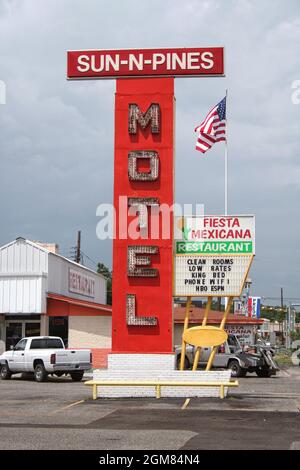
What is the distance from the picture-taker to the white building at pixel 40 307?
1506 inches

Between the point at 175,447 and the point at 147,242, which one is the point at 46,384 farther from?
the point at 175,447

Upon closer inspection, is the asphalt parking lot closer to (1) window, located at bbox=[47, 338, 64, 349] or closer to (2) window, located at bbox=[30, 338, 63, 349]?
(2) window, located at bbox=[30, 338, 63, 349]

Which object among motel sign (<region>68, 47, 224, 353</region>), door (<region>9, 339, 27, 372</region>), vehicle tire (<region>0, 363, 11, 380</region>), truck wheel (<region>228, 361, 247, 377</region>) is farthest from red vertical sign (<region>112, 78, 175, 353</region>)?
truck wheel (<region>228, 361, 247, 377</region>)

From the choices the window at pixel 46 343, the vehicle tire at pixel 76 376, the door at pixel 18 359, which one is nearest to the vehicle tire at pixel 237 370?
the vehicle tire at pixel 76 376

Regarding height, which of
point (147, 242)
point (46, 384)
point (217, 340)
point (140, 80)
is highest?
point (140, 80)

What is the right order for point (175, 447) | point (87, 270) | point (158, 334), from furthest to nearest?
1. point (87, 270)
2. point (158, 334)
3. point (175, 447)

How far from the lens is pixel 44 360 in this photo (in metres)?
29.4

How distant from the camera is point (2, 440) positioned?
12.3 m

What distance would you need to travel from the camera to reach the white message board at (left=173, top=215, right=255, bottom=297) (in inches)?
842

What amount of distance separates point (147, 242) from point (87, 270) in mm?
29569

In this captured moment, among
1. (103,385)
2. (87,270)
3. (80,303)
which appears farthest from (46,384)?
(87,270)

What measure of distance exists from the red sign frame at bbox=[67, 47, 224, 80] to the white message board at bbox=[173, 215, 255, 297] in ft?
14.9

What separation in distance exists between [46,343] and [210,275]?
1162 cm

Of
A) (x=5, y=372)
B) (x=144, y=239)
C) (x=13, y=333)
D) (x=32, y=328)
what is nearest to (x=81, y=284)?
(x=32, y=328)
